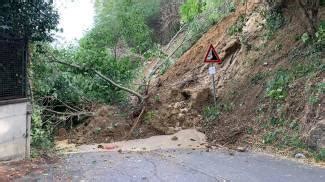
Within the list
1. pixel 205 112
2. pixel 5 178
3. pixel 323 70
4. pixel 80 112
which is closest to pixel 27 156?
pixel 5 178

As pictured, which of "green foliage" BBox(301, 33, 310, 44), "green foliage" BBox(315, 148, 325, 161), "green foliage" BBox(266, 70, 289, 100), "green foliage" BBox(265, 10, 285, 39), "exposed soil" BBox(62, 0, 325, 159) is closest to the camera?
"green foliage" BBox(315, 148, 325, 161)

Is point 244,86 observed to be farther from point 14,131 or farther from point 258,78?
point 14,131

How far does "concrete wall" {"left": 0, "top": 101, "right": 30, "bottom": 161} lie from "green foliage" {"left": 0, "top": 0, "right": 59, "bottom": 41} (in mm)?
1780

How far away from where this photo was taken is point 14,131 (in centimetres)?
965

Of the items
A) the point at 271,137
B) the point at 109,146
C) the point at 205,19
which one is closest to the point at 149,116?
the point at 109,146

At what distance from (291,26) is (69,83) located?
8210 millimetres

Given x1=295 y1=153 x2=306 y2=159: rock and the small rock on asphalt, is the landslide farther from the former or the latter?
x1=295 y1=153 x2=306 y2=159: rock

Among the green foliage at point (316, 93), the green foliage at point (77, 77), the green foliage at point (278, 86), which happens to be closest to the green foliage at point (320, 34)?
the green foliage at point (278, 86)

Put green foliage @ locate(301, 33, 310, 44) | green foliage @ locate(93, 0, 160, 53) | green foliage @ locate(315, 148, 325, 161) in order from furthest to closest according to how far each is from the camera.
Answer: green foliage @ locate(93, 0, 160, 53), green foliage @ locate(301, 33, 310, 44), green foliage @ locate(315, 148, 325, 161)

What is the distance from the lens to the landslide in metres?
11.8

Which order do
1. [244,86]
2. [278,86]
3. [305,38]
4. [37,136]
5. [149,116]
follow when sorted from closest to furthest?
[37,136], [278,86], [305,38], [244,86], [149,116]

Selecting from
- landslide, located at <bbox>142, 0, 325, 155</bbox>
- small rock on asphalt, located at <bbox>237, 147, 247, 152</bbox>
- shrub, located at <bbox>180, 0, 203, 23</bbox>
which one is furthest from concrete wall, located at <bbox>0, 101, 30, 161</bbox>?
shrub, located at <bbox>180, 0, 203, 23</bbox>

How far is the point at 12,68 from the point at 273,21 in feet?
33.0

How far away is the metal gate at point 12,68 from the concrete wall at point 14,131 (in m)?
0.25
